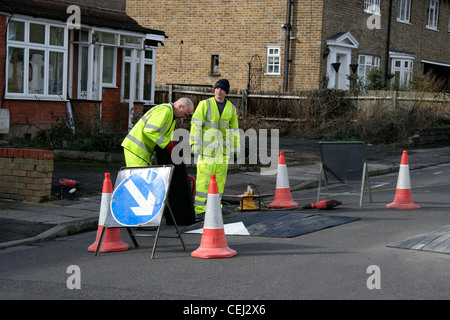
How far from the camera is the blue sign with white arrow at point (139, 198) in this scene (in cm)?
770

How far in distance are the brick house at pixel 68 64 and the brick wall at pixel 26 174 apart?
5945 mm

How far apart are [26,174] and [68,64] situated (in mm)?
9809

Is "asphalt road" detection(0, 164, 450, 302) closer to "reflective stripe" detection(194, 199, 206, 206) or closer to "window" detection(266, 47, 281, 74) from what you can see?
"reflective stripe" detection(194, 199, 206, 206)

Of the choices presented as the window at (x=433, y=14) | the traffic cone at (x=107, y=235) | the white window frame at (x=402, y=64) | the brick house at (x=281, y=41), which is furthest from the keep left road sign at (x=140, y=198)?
the window at (x=433, y=14)

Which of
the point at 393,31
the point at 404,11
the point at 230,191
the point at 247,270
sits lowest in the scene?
the point at 230,191

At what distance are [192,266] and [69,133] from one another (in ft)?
34.6

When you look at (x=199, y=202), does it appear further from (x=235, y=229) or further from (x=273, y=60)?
(x=273, y=60)

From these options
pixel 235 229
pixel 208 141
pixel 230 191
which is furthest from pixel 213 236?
pixel 230 191

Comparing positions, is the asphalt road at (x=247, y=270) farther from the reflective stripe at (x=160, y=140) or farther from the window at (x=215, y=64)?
the window at (x=215, y=64)

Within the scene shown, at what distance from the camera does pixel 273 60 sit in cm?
2958

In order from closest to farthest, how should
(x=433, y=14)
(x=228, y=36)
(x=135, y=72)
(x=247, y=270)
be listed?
(x=247, y=270)
(x=135, y=72)
(x=228, y=36)
(x=433, y=14)
